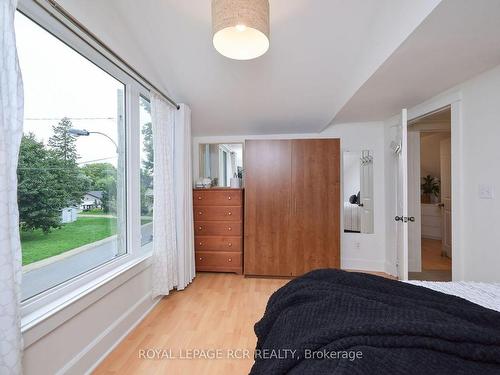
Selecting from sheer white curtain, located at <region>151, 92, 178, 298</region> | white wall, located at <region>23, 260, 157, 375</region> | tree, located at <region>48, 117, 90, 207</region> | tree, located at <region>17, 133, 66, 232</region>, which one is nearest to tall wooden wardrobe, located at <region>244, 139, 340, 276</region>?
sheer white curtain, located at <region>151, 92, 178, 298</region>

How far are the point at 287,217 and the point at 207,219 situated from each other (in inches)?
42.5

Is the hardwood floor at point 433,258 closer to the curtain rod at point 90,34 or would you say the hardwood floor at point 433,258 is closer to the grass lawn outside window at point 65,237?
the grass lawn outside window at point 65,237

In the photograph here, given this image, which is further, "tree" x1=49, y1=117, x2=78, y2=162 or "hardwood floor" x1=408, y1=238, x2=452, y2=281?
"hardwood floor" x1=408, y1=238, x2=452, y2=281

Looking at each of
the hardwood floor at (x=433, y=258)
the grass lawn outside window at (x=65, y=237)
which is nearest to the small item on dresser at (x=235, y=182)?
the grass lawn outside window at (x=65, y=237)

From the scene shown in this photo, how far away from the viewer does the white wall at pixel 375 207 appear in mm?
3299

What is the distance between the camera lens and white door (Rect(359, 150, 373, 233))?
332 cm

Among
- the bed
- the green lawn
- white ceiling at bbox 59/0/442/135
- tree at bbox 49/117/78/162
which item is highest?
white ceiling at bbox 59/0/442/135

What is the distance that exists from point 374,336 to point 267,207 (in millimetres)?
2466

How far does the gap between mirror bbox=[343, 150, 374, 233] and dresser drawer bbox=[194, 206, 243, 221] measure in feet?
5.14

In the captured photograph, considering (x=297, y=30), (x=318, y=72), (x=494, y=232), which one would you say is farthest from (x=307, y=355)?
(x=318, y=72)

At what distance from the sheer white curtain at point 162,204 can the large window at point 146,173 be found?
0.17 m

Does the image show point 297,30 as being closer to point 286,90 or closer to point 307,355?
point 286,90

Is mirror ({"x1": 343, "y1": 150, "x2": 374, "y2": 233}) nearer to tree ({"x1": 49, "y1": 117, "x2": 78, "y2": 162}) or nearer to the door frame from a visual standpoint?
the door frame

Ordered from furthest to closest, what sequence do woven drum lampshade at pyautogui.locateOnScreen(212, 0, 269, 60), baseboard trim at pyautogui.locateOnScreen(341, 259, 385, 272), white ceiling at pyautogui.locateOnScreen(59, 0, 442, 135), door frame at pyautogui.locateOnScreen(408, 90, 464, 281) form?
baseboard trim at pyautogui.locateOnScreen(341, 259, 385, 272)
door frame at pyautogui.locateOnScreen(408, 90, 464, 281)
white ceiling at pyautogui.locateOnScreen(59, 0, 442, 135)
woven drum lampshade at pyautogui.locateOnScreen(212, 0, 269, 60)
